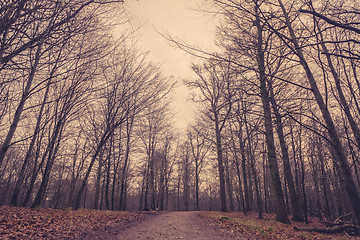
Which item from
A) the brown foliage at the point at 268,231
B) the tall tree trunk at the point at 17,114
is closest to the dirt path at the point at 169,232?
the brown foliage at the point at 268,231

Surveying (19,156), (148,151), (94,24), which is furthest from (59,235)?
(19,156)

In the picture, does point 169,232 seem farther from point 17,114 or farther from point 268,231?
point 17,114

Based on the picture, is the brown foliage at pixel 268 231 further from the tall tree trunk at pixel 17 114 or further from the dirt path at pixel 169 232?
the tall tree trunk at pixel 17 114

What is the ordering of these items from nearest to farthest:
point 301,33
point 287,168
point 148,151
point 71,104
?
point 301,33 → point 71,104 → point 287,168 → point 148,151

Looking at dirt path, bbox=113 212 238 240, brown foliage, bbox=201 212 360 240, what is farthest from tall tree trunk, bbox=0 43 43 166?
brown foliage, bbox=201 212 360 240

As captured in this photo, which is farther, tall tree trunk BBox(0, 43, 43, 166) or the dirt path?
the dirt path

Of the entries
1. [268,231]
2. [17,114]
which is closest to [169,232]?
[268,231]

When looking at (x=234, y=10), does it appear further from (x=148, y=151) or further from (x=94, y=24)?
(x=148, y=151)

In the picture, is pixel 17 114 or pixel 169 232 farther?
pixel 17 114

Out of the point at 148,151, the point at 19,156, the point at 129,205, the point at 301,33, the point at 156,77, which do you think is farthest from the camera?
the point at 129,205

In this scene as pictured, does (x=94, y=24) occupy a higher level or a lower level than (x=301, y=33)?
lower

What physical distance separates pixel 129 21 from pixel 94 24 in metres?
0.74

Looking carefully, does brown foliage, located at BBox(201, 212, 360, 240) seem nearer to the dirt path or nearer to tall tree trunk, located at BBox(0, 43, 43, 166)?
the dirt path

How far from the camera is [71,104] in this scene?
9000mm
